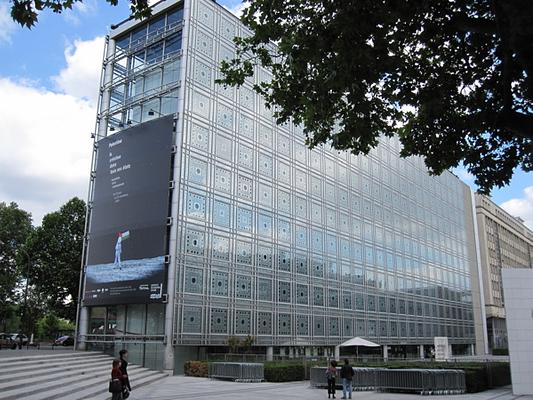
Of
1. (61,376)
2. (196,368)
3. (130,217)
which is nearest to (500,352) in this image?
(196,368)

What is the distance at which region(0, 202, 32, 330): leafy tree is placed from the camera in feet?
174

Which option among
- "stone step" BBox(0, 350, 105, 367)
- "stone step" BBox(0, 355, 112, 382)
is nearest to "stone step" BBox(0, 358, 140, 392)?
"stone step" BBox(0, 355, 112, 382)

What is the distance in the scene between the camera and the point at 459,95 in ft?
37.7

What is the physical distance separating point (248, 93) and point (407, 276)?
27.7m

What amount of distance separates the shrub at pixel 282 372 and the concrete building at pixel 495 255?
56.0 meters

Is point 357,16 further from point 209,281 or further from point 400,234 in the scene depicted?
point 400,234

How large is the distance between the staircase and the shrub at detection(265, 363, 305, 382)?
5774 mm

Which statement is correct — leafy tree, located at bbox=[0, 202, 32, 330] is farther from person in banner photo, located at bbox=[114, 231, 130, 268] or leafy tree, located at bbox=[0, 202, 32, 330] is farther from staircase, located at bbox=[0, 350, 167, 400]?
staircase, located at bbox=[0, 350, 167, 400]

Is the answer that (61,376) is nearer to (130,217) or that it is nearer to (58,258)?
(130,217)

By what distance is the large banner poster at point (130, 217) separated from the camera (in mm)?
31078

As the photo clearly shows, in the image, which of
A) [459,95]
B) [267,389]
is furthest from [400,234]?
[459,95]

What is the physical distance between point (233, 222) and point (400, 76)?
24084 mm

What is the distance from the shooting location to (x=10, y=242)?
53.8m

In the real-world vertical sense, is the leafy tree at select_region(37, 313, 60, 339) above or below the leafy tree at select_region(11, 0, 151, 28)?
below
